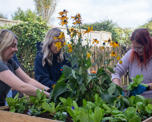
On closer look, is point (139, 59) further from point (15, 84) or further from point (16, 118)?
point (16, 118)

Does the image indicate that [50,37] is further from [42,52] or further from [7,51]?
[7,51]

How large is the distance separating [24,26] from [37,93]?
14.3 feet

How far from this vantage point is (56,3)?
2412 centimetres

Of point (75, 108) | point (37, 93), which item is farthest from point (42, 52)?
point (75, 108)

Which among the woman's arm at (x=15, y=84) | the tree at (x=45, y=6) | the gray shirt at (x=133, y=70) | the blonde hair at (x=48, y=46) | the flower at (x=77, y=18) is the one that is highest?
the tree at (x=45, y=6)

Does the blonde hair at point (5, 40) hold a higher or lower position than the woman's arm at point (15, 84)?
higher

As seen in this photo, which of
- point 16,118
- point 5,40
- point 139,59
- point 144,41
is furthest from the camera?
point 139,59

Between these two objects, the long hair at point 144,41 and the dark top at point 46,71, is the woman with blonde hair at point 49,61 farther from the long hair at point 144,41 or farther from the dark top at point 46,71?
A: the long hair at point 144,41

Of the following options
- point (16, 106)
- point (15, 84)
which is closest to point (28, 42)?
point (15, 84)

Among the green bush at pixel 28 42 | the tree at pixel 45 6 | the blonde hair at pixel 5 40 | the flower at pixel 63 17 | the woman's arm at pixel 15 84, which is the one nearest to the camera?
the flower at pixel 63 17

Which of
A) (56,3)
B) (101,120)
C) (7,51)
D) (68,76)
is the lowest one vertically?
(101,120)

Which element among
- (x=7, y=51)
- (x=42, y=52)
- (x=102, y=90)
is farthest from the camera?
(x=42, y=52)

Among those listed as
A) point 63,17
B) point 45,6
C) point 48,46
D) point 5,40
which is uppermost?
point 45,6

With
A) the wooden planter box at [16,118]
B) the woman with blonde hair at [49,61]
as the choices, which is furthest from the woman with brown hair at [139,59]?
the wooden planter box at [16,118]
